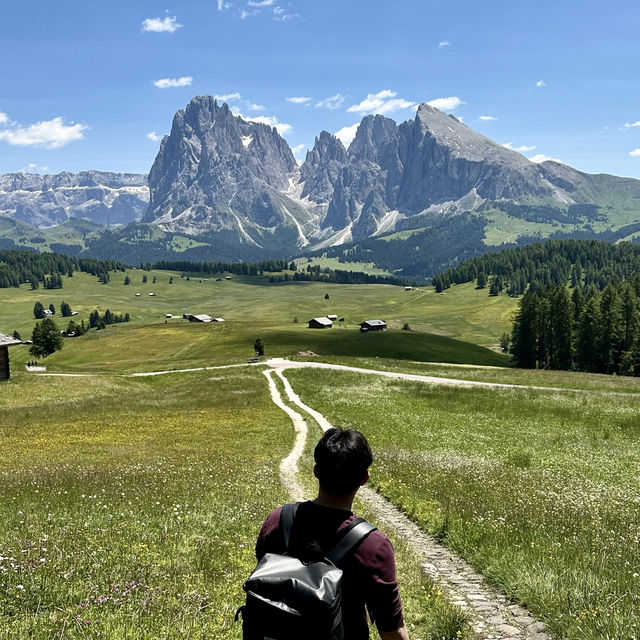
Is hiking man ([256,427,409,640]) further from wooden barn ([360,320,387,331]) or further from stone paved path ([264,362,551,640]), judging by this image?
wooden barn ([360,320,387,331])

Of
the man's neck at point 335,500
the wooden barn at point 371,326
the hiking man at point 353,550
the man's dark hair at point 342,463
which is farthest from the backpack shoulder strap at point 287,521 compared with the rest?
the wooden barn at point 371,326

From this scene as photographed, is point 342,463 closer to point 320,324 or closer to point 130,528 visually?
point 130,528

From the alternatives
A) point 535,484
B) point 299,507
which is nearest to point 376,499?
point 535,484

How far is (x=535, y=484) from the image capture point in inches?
699

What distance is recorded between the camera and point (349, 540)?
4.73 metres

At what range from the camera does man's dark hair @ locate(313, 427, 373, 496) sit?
495 cm

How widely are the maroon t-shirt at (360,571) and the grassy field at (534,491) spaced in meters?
4.57

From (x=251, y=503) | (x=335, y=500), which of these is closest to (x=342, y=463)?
(x=335, y=500)

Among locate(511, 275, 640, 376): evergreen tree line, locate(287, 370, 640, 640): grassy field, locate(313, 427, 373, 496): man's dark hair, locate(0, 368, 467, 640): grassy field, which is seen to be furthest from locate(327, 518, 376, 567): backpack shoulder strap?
locate(511, 275, 640, 376): evergreen tree line

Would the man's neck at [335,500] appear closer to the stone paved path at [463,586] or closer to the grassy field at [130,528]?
the grassy field at [130,528]

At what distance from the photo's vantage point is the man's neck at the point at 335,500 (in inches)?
197

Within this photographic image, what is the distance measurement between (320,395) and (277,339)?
9253 cm

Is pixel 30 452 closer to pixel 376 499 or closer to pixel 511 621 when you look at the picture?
pixel 376 499

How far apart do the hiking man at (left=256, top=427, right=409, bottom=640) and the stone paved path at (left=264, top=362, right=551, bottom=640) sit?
4.57 meters
